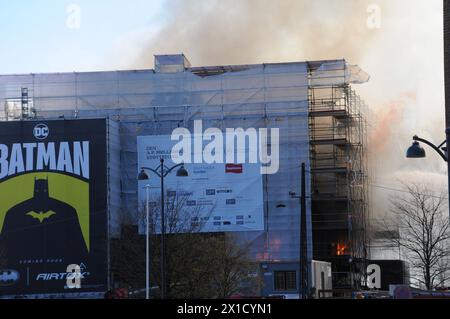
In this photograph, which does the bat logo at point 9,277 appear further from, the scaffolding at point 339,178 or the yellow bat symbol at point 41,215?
the scaffolding at point 339,178

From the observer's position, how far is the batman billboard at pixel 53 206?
46375 millimetres

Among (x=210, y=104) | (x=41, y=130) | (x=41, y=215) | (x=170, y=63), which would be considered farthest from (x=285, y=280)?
(x=41, y=130)

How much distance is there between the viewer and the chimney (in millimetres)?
50031

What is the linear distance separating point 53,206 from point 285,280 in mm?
14036

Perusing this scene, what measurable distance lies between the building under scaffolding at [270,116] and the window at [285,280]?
43.2 inches

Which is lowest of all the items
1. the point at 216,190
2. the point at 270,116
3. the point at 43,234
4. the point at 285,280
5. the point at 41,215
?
the point at 285,280

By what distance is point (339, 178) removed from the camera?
50094 millimetres

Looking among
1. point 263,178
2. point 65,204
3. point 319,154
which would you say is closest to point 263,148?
point 263,178

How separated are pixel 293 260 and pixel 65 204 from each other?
534 inches

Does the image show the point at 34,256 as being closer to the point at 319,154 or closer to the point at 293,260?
the point at 293,260

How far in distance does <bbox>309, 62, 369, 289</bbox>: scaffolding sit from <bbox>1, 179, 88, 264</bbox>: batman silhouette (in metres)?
14.3

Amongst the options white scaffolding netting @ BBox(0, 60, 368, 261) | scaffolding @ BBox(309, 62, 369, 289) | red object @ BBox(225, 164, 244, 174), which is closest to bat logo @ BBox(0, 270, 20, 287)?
white scaffolding netting @ BBox(0, 60, 368, 261)

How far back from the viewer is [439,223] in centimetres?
4219

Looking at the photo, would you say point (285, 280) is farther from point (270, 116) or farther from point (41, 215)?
point (41, 215)
